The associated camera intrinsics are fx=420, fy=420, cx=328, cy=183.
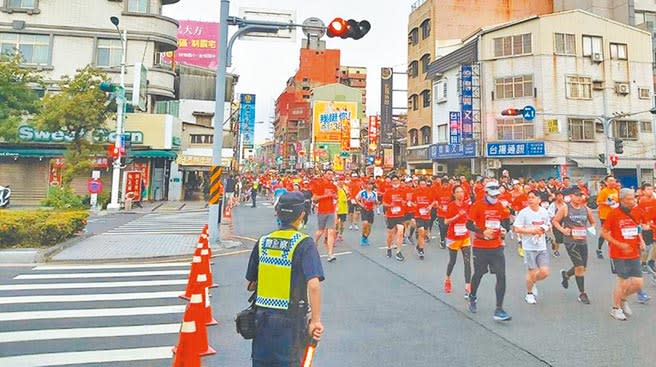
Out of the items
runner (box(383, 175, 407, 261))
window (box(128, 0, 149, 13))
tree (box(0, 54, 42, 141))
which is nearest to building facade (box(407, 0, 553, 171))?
window (box(128, 0, 149, 13))

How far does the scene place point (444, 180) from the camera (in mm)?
13086

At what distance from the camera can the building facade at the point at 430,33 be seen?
4088 centimetres

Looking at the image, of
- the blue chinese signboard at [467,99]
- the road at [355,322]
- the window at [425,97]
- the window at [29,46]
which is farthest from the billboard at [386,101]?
the road at [355,322]

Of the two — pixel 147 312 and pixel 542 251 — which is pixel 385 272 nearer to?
pixel 542 251

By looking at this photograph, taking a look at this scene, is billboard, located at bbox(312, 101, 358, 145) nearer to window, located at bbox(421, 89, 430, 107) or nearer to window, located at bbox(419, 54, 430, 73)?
window, located at bbox(419, 54, 430, 73)

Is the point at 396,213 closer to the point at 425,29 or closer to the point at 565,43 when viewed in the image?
the point at 565,43

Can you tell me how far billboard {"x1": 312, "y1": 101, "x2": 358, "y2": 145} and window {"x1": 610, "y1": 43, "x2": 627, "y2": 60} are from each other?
4558cm

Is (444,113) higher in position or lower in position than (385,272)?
higher

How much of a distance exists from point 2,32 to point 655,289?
36.1 meters

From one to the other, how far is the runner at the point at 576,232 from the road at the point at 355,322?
418mm

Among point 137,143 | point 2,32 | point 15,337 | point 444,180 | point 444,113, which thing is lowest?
point 15,337

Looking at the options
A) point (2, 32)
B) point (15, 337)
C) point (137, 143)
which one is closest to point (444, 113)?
point (137, 143)

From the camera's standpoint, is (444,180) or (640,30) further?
(640,30)

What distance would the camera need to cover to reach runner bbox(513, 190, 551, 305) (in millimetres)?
6465
